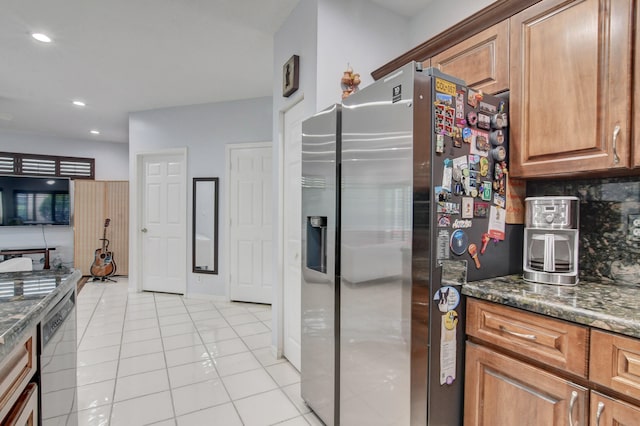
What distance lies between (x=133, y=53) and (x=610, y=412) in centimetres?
409

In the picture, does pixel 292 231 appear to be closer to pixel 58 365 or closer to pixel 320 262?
pixel 320 262

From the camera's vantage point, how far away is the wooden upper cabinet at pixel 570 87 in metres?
1.24

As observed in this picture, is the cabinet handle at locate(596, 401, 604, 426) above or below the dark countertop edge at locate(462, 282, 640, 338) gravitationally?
below

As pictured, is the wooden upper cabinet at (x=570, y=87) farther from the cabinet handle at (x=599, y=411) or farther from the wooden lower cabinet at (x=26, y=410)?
the wooden lower cabinet at (x=26, y=410)

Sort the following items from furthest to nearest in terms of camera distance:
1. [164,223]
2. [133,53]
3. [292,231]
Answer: [164,223] → [133,53] → [292,231]

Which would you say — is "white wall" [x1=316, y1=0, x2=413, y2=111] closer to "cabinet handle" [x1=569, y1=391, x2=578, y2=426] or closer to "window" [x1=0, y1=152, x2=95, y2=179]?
"cabinet handle" [x1=569, y1=391, x2=578, y2=426]

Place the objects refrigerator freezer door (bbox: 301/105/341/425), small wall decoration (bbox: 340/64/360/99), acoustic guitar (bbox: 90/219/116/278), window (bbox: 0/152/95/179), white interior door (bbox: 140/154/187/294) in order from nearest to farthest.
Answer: refrigerator freezer door (bbox: 301/105/341/425)
small wall decoration (bbox: 340/64/360/99)
white interior door (bbox: 140/154/187/294)
acoustic guitar (bbox: 90/219/116/278)
window (bbox: 0/152/95/179)

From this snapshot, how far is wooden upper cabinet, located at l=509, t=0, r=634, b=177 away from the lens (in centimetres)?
124

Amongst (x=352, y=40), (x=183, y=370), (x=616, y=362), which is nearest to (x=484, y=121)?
(x=616, y=362)

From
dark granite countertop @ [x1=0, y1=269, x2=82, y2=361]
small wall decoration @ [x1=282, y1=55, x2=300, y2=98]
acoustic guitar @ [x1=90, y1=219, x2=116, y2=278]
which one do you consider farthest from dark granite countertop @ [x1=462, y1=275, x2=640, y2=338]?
acoustic guitar @ [x1=90, y1=219, x2=116, y2=278]

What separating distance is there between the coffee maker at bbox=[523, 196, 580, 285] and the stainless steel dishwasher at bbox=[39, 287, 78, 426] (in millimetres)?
1980

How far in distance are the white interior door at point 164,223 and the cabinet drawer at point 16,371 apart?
386cm

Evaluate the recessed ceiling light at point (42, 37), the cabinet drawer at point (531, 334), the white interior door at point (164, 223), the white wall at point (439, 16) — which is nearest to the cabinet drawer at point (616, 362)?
the cabinet drawer at point (531, 334)

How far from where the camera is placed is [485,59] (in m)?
1.66
